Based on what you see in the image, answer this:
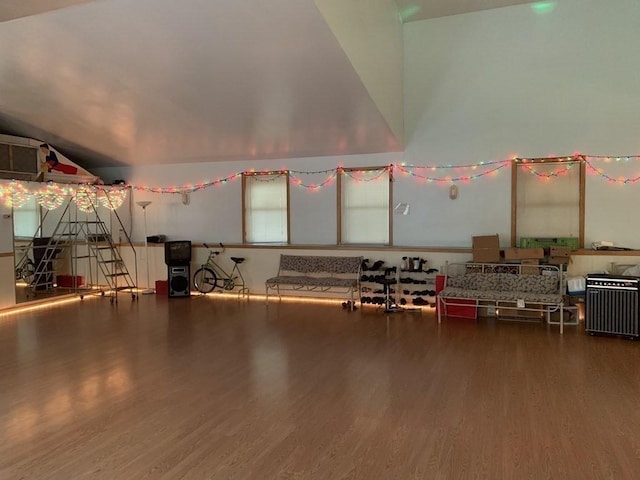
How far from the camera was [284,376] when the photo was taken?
4.24 meters

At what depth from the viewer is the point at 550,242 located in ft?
22.8

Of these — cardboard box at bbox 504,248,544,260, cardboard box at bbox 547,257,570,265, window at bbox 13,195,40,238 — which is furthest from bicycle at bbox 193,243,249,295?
cardboard box at bbox 547,257,570,265

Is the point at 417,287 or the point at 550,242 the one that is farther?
the point at 417,287

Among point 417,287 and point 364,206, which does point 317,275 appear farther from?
point 417,287

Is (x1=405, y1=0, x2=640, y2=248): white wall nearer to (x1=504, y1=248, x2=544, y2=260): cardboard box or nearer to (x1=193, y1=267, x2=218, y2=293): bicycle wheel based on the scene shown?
(x1=504, y1=248, x2=544, y2=260): cardboard box

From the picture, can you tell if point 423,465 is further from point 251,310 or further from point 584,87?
point 584,87

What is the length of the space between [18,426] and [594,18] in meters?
8.17

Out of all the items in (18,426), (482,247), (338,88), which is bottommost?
(18,426)

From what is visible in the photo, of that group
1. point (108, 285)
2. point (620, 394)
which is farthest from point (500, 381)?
point (108, 285)

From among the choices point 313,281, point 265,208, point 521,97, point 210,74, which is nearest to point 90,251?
point 265,208

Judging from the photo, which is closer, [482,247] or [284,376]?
[284,376]

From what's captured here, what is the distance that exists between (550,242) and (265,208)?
15.9 feet

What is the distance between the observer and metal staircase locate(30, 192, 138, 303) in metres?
9.18

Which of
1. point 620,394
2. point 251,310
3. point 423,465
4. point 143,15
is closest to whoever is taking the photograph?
point 423,465
